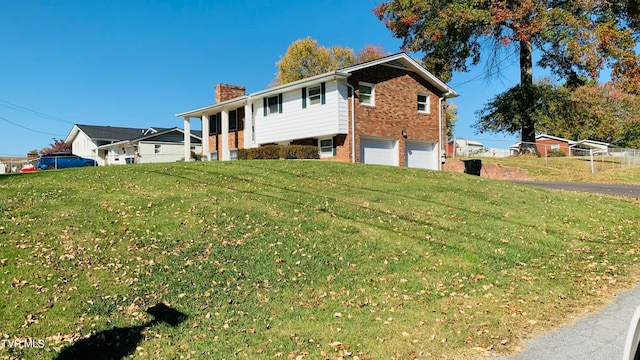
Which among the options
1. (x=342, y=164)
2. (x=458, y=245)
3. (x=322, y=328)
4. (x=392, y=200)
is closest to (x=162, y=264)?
(x=322, y=328)

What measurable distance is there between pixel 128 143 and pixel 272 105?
2239 centimetres

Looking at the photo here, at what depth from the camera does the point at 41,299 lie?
4512mm

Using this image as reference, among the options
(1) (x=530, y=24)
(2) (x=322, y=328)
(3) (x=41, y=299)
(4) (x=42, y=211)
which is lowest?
(2) (x=322, y=328)

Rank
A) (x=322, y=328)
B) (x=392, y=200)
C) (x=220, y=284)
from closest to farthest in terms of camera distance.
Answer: (x=322, y=328), (x=220, y=284), (x=392, y=200)

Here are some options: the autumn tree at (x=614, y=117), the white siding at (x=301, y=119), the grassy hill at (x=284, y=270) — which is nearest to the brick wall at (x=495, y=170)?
the white siding at (x=301, y=119)

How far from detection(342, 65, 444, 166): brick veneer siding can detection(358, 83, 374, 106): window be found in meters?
0.21

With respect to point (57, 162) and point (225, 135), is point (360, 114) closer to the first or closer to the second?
point (225, 135)

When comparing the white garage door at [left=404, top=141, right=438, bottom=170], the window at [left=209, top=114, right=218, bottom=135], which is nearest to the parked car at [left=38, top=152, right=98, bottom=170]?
the window at [left=209, top=114, right=218, bottom=135]

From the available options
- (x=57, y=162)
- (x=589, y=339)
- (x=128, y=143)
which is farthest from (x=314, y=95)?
(x=128, y=143)

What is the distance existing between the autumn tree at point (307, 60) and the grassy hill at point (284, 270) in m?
34.9

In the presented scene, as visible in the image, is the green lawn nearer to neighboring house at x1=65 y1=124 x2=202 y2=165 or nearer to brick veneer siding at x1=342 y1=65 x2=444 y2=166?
brick veneer siding at x1=342 y1=65 x2=444 y2=166

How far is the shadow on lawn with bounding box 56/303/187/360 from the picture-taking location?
371 centimetres

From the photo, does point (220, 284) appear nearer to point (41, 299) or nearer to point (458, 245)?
point (41, 299)

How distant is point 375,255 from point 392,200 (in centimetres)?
395
